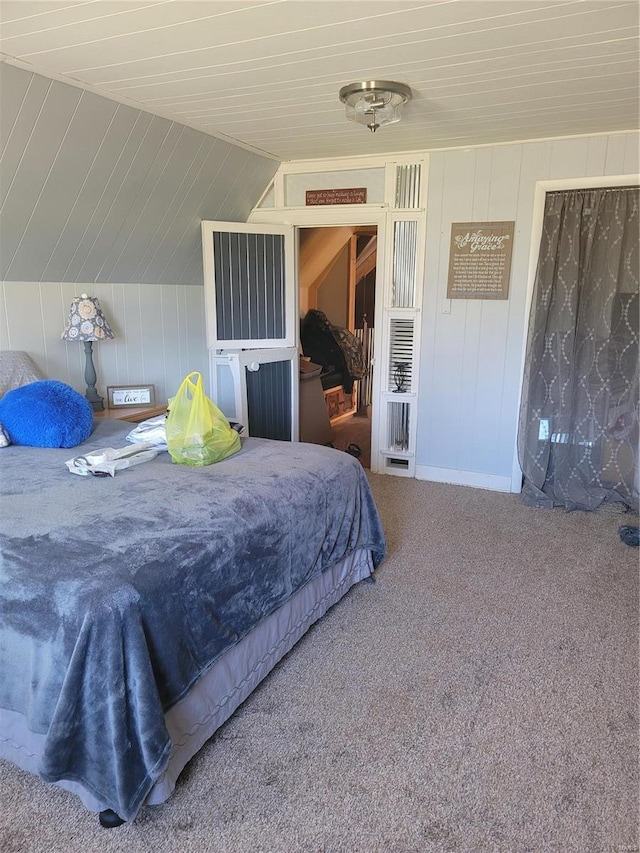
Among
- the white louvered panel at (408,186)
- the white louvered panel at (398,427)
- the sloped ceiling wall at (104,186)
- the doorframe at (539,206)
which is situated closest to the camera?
the sloped ceiling wall at (104,186)

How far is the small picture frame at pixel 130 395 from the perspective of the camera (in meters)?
3.92

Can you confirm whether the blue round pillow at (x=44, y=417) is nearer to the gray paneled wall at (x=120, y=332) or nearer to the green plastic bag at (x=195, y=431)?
the green plastic bag at (x=195, y=431)

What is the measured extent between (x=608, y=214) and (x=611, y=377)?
37.4 inches

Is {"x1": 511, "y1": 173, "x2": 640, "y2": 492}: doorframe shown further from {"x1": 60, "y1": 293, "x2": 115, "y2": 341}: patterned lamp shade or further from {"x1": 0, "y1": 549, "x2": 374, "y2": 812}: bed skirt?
{"x1": 60, "y1": 293, "x2": 115, "y2": 341}: patterned lamp shade

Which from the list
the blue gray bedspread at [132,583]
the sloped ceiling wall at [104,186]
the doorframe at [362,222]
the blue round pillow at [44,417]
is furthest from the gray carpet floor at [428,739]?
the sloped ceiling wall at [104,186]

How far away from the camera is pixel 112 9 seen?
1.91 meters

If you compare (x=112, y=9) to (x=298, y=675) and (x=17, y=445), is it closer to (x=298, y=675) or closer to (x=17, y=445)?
(x=17, y=445)

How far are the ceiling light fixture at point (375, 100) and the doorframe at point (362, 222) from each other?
1255 millimetres

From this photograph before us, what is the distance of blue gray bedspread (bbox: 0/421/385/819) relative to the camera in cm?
145

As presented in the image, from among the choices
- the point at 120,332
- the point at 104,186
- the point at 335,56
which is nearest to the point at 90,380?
the point at 120,332

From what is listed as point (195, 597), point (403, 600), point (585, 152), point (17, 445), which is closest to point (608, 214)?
point (585, 152)

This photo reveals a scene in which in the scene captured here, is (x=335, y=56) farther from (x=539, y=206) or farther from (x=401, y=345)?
(x=401, y=345)

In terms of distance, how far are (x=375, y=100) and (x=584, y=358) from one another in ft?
6.50

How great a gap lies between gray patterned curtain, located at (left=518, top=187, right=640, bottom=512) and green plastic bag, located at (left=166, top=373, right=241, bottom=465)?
83.7 inches
